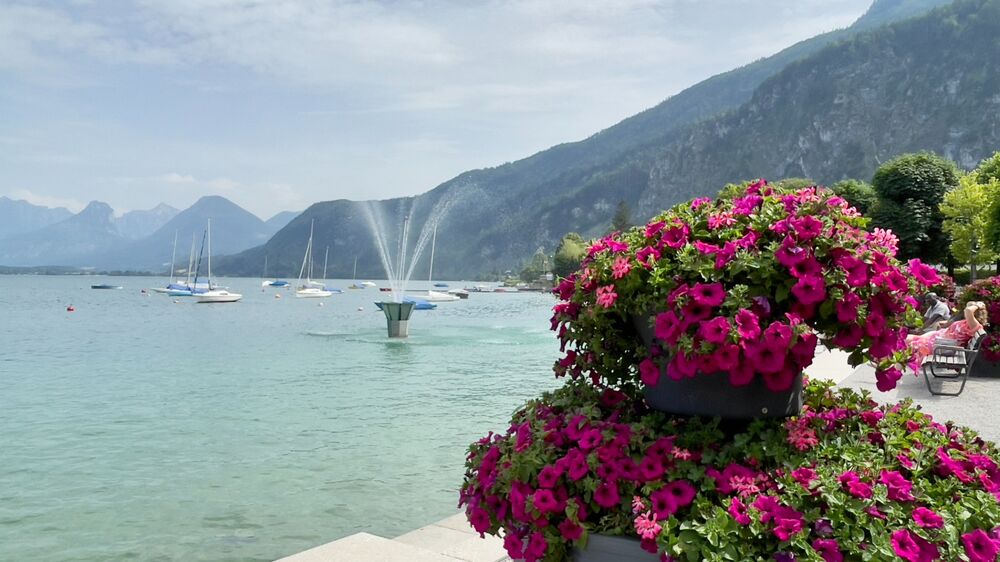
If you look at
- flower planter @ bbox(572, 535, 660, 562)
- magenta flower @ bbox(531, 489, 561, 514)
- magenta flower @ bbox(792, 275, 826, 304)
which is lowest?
flower planter @ bbox(572, 535, 660, 562)

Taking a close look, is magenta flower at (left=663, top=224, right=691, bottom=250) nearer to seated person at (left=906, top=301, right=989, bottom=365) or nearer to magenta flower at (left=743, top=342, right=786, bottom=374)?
magenta flower at (left=743, top=342, right=786, bottom=374)

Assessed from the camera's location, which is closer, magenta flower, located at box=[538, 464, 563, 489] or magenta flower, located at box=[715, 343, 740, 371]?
magenta flower, located at box=[715, 343, 740, 371]

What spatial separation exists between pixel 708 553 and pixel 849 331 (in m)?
0.89

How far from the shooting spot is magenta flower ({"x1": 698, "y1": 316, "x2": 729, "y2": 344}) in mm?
2297

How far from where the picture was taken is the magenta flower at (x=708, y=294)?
238cm

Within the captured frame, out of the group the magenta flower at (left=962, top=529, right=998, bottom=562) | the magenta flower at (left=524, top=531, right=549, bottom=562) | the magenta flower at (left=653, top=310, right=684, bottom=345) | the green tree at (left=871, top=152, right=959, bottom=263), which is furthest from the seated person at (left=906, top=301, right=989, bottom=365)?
the green tree at (left=871, top=152, right=959, bottom=263)

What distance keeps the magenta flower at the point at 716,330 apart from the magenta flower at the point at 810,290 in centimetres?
26

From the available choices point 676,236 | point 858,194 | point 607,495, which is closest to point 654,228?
point 676,236

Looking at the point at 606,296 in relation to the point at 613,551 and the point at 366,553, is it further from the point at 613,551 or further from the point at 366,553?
the point at 366,553

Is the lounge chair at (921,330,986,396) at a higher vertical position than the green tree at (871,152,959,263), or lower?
lower

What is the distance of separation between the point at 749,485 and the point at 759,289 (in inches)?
24.3

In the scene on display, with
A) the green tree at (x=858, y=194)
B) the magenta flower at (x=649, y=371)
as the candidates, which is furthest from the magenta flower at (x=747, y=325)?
the green tree at (x=858, y=194)

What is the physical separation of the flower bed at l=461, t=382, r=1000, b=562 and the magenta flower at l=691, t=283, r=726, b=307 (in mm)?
499

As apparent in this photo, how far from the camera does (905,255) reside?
52.8 metres
